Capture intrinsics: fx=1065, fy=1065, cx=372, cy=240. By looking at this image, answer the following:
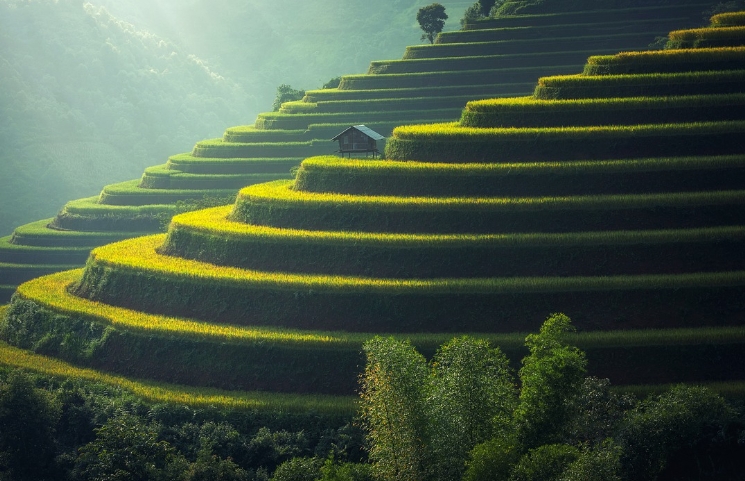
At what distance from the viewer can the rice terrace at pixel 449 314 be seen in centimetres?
3372

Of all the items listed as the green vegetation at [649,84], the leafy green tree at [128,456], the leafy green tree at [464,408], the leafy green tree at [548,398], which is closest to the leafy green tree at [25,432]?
Answer: the leafy green tree at [128,456]

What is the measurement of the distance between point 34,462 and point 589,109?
2962 cm

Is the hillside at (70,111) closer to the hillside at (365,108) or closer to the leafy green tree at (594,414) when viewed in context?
the hillside at (365,108)

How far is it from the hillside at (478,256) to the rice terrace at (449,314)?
0.32 ft

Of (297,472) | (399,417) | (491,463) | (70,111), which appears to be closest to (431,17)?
(399,417)

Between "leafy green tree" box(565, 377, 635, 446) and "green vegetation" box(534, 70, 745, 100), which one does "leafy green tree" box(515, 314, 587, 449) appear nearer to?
"leafy green tree" box(565, 377, 635, 446)

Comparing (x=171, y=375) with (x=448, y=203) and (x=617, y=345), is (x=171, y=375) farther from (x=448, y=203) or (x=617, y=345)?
(x=617, y=345)

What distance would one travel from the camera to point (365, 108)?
86.5m

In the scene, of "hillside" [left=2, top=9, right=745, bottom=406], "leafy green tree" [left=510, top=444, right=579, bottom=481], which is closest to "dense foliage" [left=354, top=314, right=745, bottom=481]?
"leafy green tree" [left=510, top=444, right=579, bottom=481]

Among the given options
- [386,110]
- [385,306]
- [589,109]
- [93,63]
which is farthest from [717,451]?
[93,63]

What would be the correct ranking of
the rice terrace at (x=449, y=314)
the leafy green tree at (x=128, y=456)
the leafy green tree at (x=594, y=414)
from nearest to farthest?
the rice terrace at (x=449, y=314), the leafy green tree at (x=594, y=414), the leafy green tree at (x=128, y=456)

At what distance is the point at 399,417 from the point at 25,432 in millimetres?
15508

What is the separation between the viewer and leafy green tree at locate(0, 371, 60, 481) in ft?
130

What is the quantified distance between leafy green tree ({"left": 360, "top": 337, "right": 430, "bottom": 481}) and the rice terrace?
0.07 m
